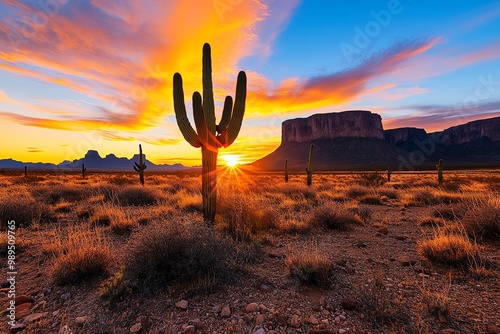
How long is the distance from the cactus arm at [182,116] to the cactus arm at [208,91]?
0.62 metres

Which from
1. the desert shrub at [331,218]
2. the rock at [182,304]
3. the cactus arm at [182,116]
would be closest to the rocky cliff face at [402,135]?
the desert shrub at [331,218]

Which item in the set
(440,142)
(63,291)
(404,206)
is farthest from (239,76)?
(440,142)

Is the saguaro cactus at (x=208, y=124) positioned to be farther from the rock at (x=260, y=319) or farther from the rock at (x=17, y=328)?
the rock at (x=17, y=328)

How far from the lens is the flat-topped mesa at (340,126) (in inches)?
4309

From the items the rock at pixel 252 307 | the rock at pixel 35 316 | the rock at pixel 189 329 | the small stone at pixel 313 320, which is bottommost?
the small stone at pixel 313 320

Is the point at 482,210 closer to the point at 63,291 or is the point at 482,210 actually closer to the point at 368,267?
the point at 368,267

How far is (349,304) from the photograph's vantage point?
3.47 m

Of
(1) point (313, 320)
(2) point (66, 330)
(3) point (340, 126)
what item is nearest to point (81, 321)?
(2) point (66, 330)

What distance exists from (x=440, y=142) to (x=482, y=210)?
16101 cm

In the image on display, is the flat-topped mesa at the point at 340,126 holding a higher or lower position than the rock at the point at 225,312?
higher

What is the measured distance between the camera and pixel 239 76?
8680mm

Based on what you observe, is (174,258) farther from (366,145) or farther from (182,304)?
(366,145)

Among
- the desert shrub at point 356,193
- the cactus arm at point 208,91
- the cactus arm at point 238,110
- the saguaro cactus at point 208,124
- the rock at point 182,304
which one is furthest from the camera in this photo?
the desert shrub at point 356,193

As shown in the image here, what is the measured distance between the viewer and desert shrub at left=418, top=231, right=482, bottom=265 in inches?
181
